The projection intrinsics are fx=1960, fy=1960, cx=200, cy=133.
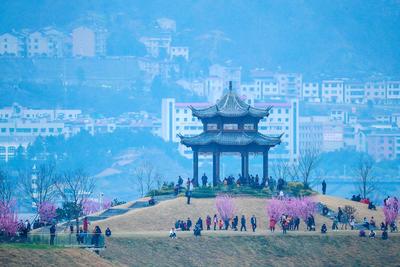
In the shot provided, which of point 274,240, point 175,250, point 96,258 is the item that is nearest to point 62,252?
point 96,258

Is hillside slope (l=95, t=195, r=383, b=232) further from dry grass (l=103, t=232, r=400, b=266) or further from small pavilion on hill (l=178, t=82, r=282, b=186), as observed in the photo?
small pavilion on hill (l=178, t=82, r=282, b=186)

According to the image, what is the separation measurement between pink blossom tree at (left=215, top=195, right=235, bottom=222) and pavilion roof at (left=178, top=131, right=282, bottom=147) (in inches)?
305

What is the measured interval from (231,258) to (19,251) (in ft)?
43.5

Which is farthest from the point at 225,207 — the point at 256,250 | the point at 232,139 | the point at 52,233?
the point at 52,233

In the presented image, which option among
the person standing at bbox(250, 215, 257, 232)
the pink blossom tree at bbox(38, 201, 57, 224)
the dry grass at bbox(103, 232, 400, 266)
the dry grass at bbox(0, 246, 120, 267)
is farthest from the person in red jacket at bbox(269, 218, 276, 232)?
the dry grass at bbox(0, 246, 120, 267)

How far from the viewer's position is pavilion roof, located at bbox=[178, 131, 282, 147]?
335 feet

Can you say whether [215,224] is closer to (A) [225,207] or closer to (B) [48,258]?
(A) [225,207]

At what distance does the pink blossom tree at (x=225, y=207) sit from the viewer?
9238cm

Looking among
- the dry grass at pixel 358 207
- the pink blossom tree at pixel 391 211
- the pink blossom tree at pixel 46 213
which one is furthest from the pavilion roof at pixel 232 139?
the pink blossom tree at pixel 46 213

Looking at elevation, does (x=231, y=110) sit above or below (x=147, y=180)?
above

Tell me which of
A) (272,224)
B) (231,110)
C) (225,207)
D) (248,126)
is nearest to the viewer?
(272,224)

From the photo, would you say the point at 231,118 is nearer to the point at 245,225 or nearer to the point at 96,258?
the point at 245,225

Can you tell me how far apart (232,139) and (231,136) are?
0.53 meters

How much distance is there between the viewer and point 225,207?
3656 inches
